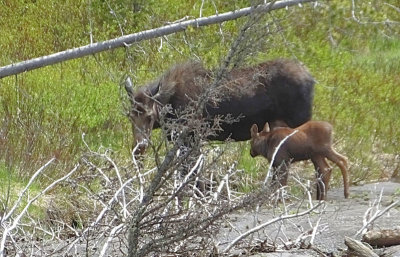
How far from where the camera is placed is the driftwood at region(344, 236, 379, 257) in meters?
8.18

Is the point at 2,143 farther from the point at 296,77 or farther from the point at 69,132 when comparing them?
the point at 296,77

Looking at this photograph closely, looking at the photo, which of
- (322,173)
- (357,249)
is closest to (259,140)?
(322,173)

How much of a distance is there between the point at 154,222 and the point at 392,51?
15.2 metres

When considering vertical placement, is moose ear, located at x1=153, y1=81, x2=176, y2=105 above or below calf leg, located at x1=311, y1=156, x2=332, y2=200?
above

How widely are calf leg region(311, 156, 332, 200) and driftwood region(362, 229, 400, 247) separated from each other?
2213 mm

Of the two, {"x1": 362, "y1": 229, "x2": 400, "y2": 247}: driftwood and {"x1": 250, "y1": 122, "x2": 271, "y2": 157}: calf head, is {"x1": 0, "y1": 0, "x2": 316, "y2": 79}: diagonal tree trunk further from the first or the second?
{"x1": 362, "y1": 229, "x2": 400, "y2": 247}: driftwood

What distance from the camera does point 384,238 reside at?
28.1 feet

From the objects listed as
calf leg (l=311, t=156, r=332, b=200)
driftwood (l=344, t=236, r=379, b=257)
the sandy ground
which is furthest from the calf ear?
driftwood (l=344, t=236, r=379, b=257)

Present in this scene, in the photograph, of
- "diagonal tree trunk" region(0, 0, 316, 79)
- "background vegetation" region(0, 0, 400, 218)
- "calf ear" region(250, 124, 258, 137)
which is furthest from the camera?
"background vegetation" region(0, 0, 400, 218)

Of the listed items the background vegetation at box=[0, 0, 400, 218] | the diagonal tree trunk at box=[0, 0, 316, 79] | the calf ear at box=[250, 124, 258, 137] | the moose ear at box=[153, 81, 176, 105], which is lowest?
the background vegetation at box=[0, 0, 400, 218]

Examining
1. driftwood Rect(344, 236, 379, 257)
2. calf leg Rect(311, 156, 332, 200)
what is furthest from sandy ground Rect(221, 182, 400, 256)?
driftwood Rect(344, 236, 379, 257)

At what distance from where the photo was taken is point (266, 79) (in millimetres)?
11219

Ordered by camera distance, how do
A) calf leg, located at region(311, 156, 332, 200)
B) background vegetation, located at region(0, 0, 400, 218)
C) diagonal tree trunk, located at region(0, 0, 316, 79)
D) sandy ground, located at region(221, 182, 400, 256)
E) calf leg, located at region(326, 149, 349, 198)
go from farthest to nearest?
background vegetation, located at region(0, 0, 400, 218) → calf leg, located at region(326, 149, 349, 198) → calf leg, located at region(311, 156, 332, 200) → diagonal tree trunk, located at region(0, 0, 316, 79) → sandy ground, located at region(221, 182, 400, 256)

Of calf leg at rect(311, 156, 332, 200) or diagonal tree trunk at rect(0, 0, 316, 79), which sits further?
calf leg at rect(311, 156, 332, 200)
